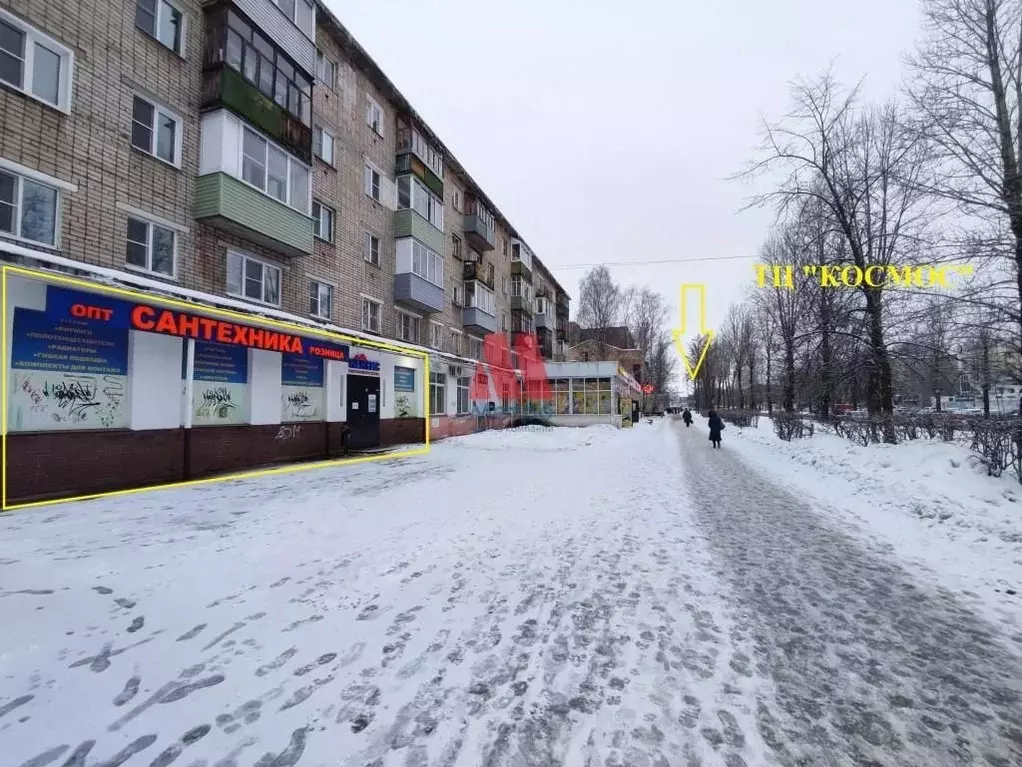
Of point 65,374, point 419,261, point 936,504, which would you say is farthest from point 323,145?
point 936,504

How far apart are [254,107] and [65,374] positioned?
303 inches

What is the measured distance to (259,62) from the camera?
12969mm

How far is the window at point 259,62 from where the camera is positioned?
1203 centimetres

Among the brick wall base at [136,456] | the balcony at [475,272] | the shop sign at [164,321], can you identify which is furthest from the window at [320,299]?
the balcony at [475,272]

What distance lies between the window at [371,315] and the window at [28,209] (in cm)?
929

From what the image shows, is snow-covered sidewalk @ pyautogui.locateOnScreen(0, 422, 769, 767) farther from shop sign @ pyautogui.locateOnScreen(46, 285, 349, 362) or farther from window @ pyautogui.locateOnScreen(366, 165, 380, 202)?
window @ pyautogui.locateOnScreen(366, 165, 380, 202)

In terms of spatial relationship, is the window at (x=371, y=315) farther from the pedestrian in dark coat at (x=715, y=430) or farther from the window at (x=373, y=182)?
the pedestrian in dark coat at (x=715, y=430)

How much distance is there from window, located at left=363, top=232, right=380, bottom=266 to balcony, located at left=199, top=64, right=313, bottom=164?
4.20 meters

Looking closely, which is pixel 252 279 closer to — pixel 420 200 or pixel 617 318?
pixel 420 200

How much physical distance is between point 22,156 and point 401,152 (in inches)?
533

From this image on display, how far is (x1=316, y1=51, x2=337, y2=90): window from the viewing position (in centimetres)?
1634

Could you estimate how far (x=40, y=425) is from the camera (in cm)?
860

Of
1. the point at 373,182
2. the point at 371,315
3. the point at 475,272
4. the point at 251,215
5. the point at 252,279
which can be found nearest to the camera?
the point at 251,215

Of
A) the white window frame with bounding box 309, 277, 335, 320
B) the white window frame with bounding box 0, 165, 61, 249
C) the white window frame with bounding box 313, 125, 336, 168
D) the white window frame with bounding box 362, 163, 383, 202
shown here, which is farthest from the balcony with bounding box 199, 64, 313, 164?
the white window frame with bounding box 0, 165, 61, 249
